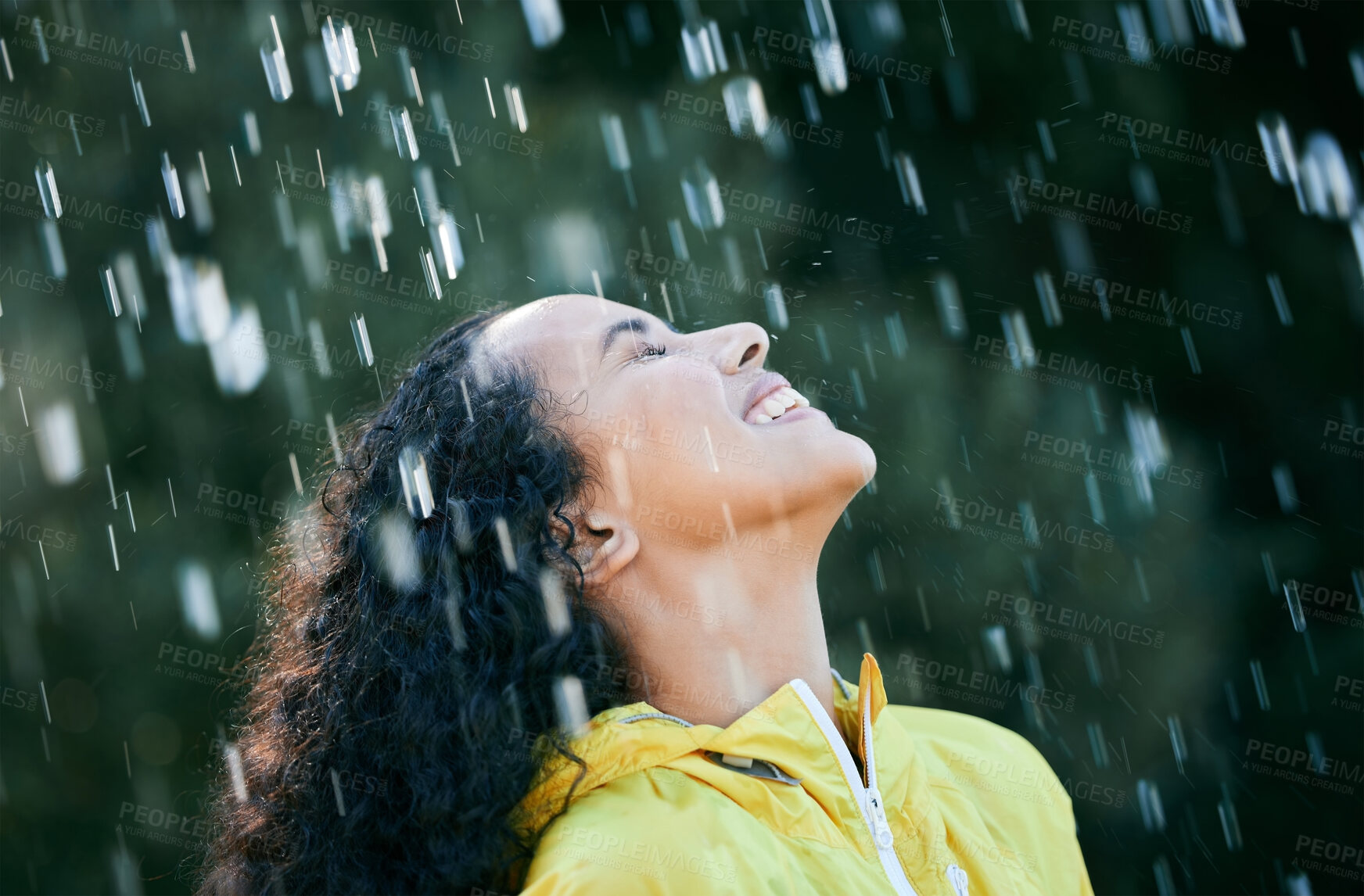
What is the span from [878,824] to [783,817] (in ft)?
0.69

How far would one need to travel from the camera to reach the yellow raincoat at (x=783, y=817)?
54.9 inches

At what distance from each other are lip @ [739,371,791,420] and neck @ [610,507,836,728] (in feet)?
0.88

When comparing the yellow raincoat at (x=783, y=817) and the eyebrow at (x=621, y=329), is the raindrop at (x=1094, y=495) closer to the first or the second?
the yellow raincoat at (x=783, y=817)

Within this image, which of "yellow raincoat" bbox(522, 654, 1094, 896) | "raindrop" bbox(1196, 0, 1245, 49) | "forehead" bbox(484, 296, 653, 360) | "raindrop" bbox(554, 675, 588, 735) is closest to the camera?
"yellow raincoat" bbox(522, 654, 1094, 896)

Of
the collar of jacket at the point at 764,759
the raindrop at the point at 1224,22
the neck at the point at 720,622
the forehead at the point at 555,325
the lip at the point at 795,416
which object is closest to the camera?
the collar of jacket at the point at 764,759

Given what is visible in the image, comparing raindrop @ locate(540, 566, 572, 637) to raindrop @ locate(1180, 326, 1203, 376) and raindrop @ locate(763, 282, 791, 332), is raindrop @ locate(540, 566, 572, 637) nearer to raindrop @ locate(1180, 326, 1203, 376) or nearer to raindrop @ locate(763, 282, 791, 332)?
raindrop @ locate(763, 282, 791, 332)

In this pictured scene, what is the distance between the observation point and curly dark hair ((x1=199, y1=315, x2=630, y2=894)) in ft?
5.32

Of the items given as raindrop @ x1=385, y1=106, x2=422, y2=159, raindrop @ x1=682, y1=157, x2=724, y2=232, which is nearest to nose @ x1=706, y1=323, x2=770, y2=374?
raindrop @ x1=682, y1=157, x2=724, y2=232

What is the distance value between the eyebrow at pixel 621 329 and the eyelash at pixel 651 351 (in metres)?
0.04

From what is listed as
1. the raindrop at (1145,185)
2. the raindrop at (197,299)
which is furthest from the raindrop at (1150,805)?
the raindrop at (197,299)

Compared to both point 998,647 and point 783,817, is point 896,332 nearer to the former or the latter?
point 998,647

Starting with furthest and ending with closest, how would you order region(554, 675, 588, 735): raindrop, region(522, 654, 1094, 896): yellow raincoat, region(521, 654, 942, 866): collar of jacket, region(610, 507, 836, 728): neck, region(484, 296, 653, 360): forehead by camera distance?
1. region(484, 296, 653, 360): forehead
2. region(610, 507, 836, 728): neck
3. region(554, 675, 588, 735): raindrop
4. region(521, 654, 942, 866): collar of jacket
5. region(522, 654, 1094, 896): yellow raincoat

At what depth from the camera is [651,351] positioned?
6.73ft

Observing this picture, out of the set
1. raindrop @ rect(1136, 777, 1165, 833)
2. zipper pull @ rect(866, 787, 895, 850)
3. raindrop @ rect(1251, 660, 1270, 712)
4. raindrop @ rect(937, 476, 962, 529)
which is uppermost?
raindrop @ rect(937, 476, 962, 529)
